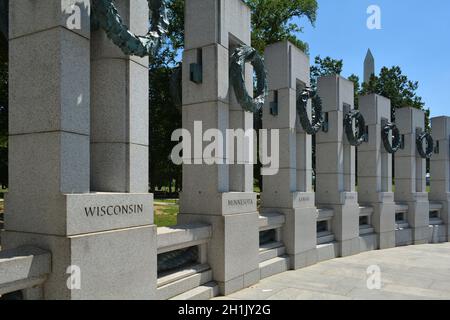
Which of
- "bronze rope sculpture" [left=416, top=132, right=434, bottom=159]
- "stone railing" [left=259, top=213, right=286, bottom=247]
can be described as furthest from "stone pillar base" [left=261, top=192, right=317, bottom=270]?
"bronze rope sculpture" [left=416, top=132, right=434, bottom=159]

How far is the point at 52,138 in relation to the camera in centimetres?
540

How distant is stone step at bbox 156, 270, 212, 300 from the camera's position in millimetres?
7076

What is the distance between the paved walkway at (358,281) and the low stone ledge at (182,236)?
139 centimetres

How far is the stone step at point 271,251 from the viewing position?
1064 cm

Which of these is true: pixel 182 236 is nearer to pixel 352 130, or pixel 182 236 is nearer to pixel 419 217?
pixel 352 130

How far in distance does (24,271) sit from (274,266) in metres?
6.97

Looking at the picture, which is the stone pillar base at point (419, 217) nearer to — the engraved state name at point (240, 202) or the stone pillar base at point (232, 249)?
the stone pillar base at point (232, 249)

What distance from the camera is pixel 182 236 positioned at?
25.1 ft

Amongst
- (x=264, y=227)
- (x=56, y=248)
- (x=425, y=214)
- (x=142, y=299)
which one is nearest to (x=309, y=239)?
(x=264, y=227)

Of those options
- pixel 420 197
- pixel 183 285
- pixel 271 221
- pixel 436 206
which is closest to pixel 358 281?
pixel 271 221

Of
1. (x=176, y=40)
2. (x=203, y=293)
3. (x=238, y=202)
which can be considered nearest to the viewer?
(x=203, y=293)

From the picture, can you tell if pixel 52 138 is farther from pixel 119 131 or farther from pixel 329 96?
pixel 329 96
